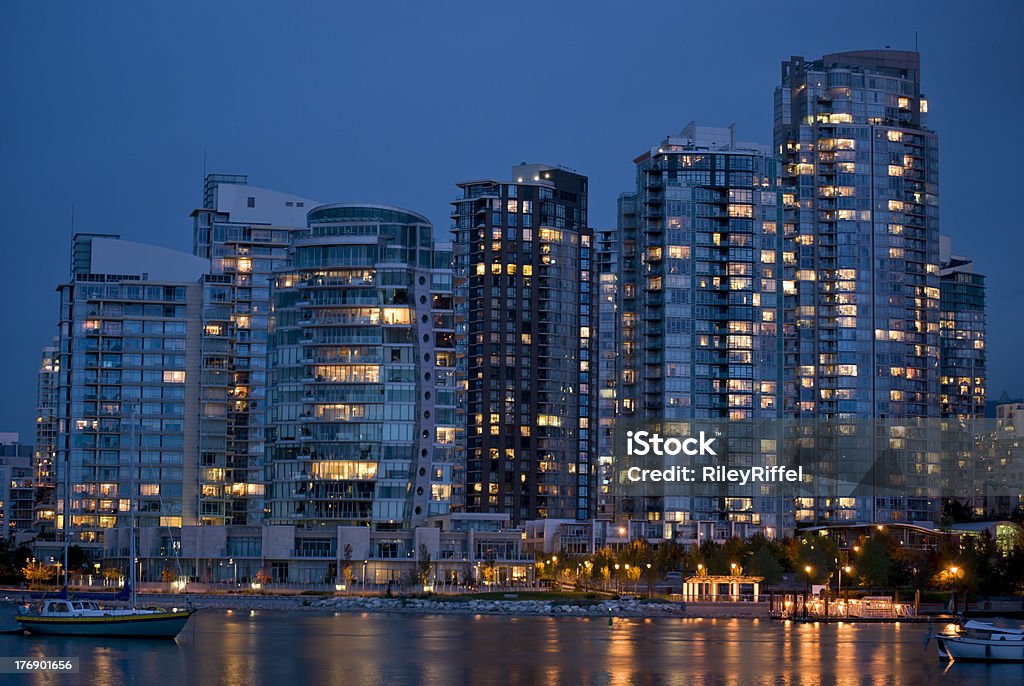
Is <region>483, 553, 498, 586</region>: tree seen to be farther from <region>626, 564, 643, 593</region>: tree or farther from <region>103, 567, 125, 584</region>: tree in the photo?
<region>103, 567, 125, 584</region>: tree

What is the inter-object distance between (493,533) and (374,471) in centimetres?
1633

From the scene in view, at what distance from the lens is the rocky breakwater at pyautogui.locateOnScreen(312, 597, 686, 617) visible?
14425 cm

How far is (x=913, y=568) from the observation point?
6393 inches

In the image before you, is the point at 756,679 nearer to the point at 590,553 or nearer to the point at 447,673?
the point at 447,673

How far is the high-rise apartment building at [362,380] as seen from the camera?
6590 inches

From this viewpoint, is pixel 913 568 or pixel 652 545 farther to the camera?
pixel 652 545

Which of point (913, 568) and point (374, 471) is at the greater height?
point (374, 471)

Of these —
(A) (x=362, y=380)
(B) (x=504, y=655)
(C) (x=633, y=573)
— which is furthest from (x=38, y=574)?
(B) (x=504, y=655)

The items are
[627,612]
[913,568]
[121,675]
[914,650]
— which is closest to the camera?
[121,675]

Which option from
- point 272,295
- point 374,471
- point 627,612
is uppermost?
point 272,295

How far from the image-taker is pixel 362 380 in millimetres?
169000

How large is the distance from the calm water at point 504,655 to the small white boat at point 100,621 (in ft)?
5.73

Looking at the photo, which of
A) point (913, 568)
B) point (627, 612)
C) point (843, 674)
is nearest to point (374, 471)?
point (627, 612)

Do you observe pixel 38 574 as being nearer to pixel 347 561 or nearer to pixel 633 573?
pixel 347 561
